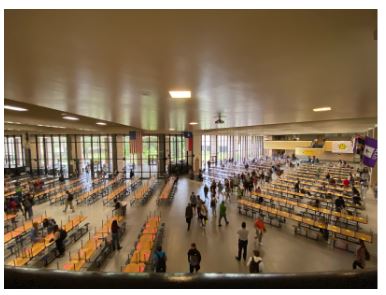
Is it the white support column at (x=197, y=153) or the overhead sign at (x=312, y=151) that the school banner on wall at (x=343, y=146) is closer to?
the overhead sign at (x=312, y=151)

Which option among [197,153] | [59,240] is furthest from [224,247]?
[197,153]

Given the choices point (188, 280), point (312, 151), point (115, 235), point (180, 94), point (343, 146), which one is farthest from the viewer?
point (343, 146)

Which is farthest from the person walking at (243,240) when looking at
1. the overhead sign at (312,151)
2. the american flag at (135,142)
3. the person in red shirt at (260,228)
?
the overhead sign at (312,151)

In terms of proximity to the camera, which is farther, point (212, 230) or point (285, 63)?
point (212, 230)

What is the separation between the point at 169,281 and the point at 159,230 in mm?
8711

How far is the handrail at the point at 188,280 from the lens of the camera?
3.81 ft

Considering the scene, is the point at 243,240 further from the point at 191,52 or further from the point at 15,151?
the point at 15,151

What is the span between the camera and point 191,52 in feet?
9.23

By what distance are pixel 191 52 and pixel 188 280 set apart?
8.13 ft

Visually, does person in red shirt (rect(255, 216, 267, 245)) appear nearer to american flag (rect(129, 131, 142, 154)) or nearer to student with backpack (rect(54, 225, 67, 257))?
student with backpack (rect(54, 225, 67, 257))

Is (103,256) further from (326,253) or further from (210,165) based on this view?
(210,165)

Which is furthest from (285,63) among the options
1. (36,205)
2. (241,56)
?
(36,205)
